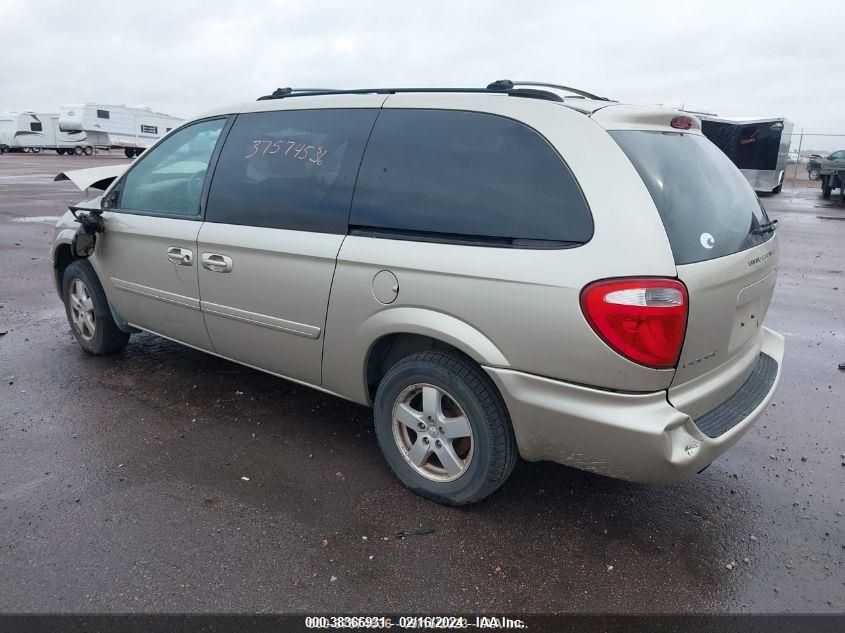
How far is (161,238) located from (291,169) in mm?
1121

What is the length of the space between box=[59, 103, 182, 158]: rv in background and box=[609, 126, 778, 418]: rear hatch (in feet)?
144

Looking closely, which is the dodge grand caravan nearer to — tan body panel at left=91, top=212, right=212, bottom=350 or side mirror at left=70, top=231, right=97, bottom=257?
tan body panel at left=91, top=212, right=212, bottom=350

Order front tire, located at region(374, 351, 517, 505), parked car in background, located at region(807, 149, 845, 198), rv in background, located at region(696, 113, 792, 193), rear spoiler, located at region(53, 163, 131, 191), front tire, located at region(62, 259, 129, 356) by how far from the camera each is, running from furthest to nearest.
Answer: rv in background, located at region(696, 113, 792, 193), parked car in background, located at region(807, 149, 845, 198), rear spoiler, located at region(53, 163, 131, 191), front tire, located at region(62, 259, 129, 356), front tire, located at region(374, 351, 517, 505)

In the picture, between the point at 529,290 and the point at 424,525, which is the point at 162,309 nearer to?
the point at 424,525

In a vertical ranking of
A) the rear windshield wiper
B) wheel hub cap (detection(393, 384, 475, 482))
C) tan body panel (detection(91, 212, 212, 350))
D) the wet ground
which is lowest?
the wet ground

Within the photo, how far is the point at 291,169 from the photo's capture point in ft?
11.4

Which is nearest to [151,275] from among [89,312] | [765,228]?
[89,312]

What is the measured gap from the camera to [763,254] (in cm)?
304

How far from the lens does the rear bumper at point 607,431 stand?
8.15ft

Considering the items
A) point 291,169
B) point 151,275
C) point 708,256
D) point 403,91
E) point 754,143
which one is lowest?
point 151,275

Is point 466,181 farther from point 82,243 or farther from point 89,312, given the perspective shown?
point 89,312

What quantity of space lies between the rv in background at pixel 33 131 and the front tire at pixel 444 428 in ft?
161

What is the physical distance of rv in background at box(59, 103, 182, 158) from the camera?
139 ft

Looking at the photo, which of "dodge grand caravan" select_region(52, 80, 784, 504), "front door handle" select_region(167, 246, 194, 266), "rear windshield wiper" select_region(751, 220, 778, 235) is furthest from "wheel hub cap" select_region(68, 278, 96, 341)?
"rear windshield wiper" select_region(751, 220, 778, 235)
